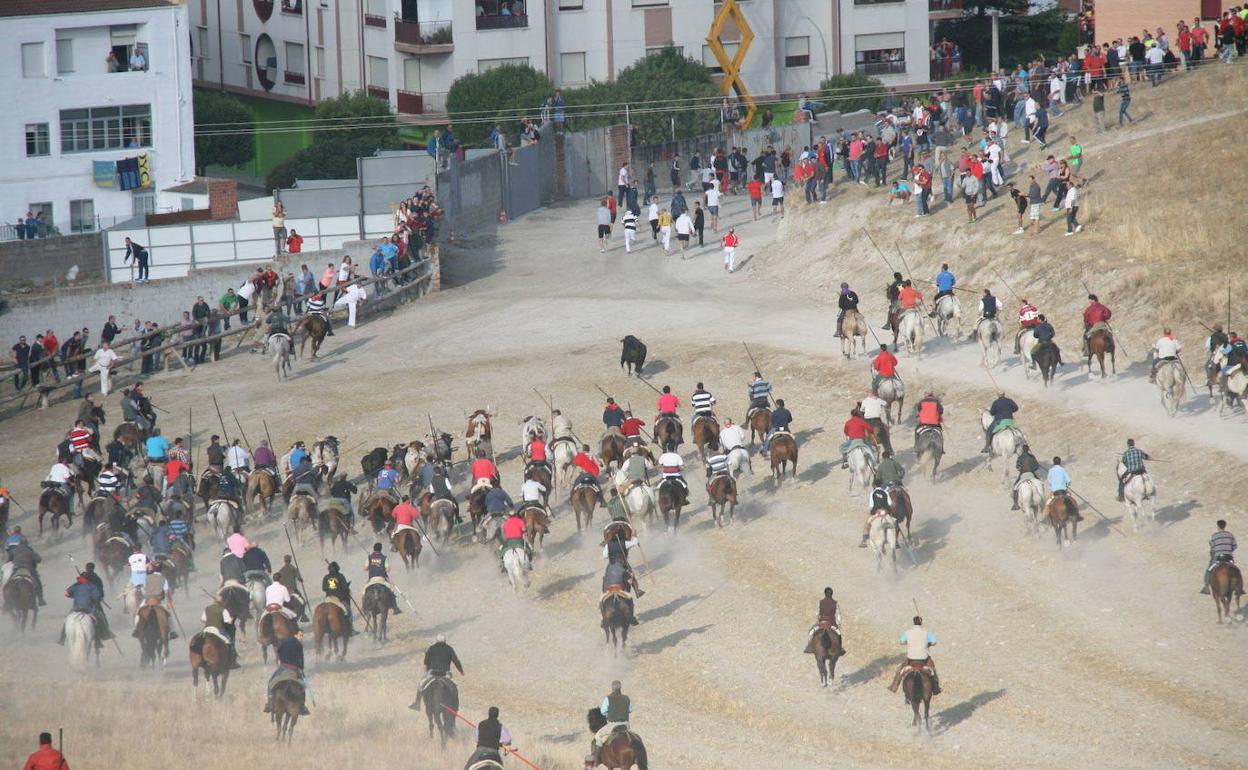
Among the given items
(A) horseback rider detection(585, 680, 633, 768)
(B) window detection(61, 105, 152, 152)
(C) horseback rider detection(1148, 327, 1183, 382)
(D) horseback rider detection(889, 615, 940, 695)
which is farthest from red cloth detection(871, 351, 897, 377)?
(B) window detection(61, 105, 152, 152)

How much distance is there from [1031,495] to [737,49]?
49.4 meters

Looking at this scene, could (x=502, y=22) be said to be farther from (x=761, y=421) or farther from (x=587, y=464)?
(x=587, y=464)

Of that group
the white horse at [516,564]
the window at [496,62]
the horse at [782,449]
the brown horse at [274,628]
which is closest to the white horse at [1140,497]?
the horse at [782,449]

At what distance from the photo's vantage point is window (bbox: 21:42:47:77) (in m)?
64.6

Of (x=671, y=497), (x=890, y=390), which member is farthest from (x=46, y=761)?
(x=890, y=390)

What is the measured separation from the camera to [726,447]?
3347 cm

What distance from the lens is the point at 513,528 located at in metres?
30.1

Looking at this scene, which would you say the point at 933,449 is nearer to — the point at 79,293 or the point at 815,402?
the point at 815,402

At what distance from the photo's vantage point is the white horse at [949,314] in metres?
41.1

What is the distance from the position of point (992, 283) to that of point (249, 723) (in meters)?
25.1

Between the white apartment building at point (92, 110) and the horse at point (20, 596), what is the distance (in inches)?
1428

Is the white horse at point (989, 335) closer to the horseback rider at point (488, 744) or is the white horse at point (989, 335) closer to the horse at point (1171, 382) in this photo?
the horse at point (1171, 382)

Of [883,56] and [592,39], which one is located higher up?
[592,39]

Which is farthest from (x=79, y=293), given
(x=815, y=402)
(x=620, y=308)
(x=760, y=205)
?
(x=815, y=402)
